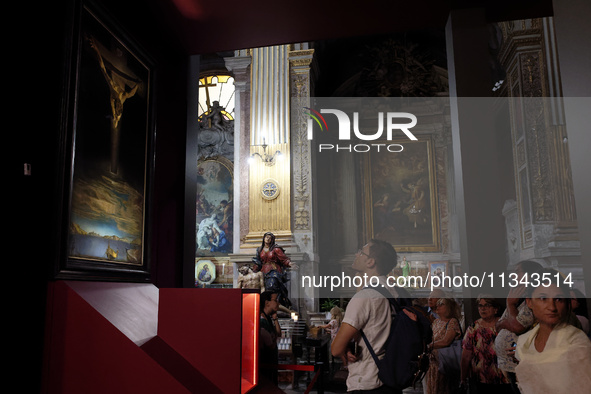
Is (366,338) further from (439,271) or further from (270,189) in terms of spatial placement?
(439,271)

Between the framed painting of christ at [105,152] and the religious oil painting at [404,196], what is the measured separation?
12.0 metres

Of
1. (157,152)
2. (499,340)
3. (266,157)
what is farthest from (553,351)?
(266,157)

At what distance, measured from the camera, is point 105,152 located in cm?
298

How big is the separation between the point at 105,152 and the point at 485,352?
9.57ft

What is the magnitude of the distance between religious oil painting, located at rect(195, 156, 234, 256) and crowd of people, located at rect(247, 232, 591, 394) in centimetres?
1129

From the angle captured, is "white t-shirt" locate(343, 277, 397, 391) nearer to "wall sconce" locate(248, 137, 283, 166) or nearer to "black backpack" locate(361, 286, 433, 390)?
"black backpack" locate(361, 286, 433, 390)

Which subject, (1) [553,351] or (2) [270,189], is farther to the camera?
(2) [270,189]

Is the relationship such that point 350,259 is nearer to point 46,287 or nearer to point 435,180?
point 435,180

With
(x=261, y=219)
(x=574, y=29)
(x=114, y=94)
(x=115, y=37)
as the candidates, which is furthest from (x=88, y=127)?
(x=261, y=219)

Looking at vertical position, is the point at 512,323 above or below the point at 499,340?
above

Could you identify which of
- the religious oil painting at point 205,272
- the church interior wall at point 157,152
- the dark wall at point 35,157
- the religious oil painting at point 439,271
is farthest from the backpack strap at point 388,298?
the religious oil painting at point 205,272

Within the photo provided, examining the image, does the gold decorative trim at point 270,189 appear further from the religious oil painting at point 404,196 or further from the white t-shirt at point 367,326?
the white t-shirt at point 367,326

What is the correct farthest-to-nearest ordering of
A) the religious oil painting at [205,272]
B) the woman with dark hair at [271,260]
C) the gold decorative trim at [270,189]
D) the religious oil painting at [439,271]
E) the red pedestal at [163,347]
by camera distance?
the religious oil painting at [205,272] < the religious oil painting at [439,271] < the gold decorative trim at [270,189] < the woman with dark hair at [271,260] < the red pedestal at [163,347]

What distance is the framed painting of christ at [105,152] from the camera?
2.60 metres
